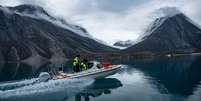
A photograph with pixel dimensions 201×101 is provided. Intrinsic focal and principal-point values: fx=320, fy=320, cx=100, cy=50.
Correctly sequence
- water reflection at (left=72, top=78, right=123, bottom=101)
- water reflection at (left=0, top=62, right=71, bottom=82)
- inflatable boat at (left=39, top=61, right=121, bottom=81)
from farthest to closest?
water reflection at (left=0, top=62, right=71, bottom=82) < inflatable boat at (left=39, top=61, right=121, bottom=81) < water reflection at (left=72, top=78, right=123, bottom=101)

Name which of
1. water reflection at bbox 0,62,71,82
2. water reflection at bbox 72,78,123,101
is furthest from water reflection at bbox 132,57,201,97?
water reflection at bbox 0,62,71,82

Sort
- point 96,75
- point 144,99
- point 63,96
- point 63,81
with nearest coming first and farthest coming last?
point 144,99 < point 63,96 < point 63,81 < point 96,75

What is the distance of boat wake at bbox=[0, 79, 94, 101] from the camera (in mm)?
44594

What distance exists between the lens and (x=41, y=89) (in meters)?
48.9

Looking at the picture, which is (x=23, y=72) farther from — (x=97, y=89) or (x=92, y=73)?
(x=97, y=89)

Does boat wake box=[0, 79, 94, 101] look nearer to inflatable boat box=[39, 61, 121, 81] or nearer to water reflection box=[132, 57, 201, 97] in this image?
inflatable boat box=[39, 61, 121, 81]

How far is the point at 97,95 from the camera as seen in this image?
45875mm

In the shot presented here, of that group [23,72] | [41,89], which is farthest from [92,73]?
[23,72]

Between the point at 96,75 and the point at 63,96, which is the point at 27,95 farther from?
the point at 96,75

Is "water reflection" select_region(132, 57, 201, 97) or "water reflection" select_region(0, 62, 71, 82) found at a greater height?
"water reflection" select_region(0, 62, 71, 82)

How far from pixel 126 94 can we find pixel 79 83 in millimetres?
11314

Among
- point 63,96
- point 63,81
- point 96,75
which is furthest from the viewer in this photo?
point 96,75

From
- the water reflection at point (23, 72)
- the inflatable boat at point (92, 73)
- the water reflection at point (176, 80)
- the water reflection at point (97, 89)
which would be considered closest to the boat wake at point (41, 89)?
the inflatable boat at point (92, 73)

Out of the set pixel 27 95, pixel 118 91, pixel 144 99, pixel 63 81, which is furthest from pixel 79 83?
pixel 144 99
